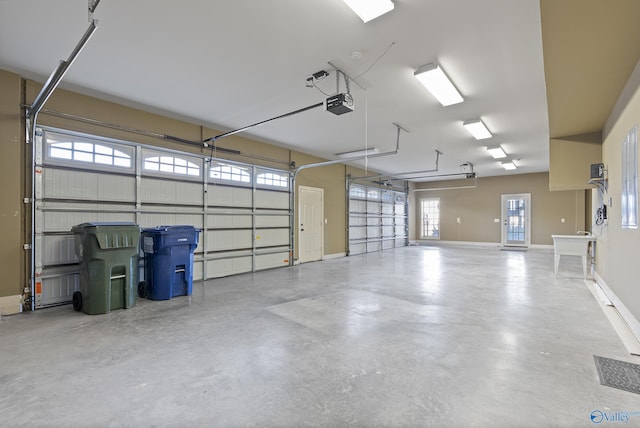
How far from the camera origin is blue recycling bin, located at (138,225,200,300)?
4438mm

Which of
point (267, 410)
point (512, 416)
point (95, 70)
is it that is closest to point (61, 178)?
point (95, 70)

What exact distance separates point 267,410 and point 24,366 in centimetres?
214

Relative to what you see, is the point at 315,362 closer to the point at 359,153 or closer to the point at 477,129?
the point at 477,129

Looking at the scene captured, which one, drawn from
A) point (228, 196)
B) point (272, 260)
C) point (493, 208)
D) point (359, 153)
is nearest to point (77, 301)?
point (228, 196)

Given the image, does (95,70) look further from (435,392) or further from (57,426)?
(435,392)

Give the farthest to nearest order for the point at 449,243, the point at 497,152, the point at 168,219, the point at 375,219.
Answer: the point at 449,243 < the point at 375,219 < the point at 497,152 < the point at 168,219

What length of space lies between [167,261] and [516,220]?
1326cm

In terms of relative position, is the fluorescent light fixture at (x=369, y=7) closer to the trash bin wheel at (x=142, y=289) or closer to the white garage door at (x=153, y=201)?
the white garage door at (x=153, y=201)

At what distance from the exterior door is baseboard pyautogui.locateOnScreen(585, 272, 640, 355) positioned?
8441 millimetres

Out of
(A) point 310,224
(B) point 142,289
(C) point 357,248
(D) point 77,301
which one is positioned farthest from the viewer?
(C) point 357,248

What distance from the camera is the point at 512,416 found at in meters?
1.77

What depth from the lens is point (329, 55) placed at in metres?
3.42

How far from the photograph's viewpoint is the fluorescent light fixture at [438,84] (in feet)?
12.0

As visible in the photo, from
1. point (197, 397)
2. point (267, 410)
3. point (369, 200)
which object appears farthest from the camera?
point (369, 200)
